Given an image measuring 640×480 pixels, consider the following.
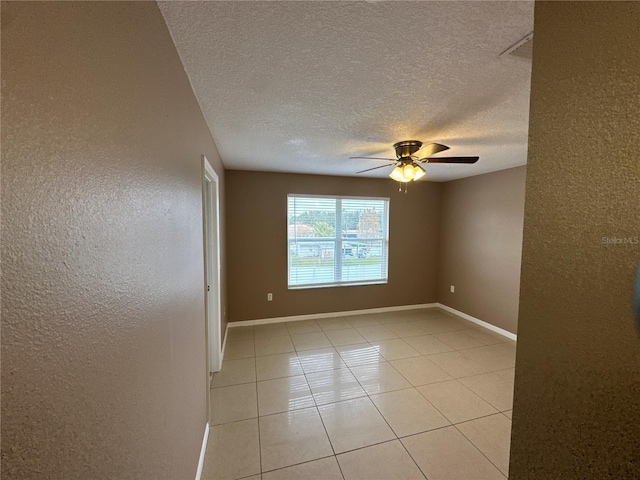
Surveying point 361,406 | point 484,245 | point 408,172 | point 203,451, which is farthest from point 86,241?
point 484,245

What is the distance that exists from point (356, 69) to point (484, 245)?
3.67 m

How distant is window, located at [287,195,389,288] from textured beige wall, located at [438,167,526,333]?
1.14 meters

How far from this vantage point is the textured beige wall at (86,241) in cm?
39

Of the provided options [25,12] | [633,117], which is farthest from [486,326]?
[25,12]

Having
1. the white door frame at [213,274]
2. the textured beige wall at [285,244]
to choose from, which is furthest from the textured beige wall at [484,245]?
the white door frame at [213,274]

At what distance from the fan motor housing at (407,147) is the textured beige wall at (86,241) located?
188 cm

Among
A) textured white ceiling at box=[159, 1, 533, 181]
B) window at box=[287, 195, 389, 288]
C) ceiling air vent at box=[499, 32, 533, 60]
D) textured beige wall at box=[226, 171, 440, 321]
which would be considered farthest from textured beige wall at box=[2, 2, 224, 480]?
window at box=[287, 195, 389, 288]

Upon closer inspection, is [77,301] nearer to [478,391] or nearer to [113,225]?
[113,225]

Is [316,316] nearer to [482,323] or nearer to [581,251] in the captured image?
[482,323]

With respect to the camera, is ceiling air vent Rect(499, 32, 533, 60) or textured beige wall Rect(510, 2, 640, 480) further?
ceiling air vent Rect(499, 32, 533, 60)

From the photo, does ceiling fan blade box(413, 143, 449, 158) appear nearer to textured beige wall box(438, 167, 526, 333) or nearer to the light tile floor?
textured beige wall box(438, 167, 526, 333)

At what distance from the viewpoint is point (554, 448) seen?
24.0 inches

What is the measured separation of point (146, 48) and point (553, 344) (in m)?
1.40

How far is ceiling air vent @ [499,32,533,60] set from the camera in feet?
3.54
